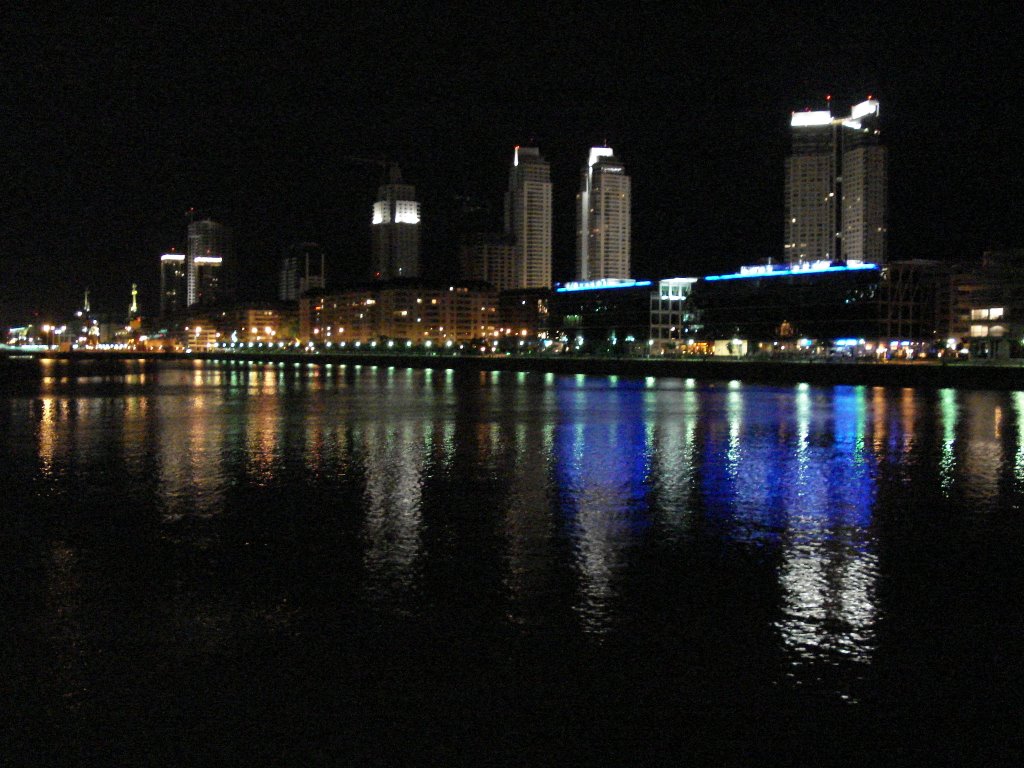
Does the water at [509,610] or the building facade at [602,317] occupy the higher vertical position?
the building facade at [602,317]

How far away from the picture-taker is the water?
299 inches

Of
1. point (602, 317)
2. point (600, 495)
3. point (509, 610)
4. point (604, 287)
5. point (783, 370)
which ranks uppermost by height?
point (604, 287)

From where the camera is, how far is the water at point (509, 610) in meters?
7.61

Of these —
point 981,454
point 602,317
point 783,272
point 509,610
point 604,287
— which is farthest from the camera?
point 604,287

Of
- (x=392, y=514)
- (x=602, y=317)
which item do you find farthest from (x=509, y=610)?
(x=602, y=317)

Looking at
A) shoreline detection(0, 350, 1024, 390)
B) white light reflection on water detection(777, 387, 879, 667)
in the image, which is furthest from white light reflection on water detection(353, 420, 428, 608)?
shoreline detection(0, 350, 1024, 390)

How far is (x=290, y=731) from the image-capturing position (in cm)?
757

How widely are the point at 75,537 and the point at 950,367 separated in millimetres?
66317

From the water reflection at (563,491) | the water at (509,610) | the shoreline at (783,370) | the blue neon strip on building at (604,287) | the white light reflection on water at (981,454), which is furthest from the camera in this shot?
the blue neon strip on building at (604,287)

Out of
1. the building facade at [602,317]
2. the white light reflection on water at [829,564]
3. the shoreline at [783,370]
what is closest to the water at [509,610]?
the white light reflection on water at [829,564]

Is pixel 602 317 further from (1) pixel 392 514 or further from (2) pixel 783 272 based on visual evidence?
(1) pixel 392 514

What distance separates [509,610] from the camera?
10602mm

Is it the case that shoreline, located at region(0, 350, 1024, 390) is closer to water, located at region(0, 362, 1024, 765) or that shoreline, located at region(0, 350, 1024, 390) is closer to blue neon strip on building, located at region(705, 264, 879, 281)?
blue neon strip on building, located at region(705, 264, 879, 281)

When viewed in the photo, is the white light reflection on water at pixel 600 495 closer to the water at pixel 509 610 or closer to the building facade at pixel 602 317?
the water at pixel 509 610
